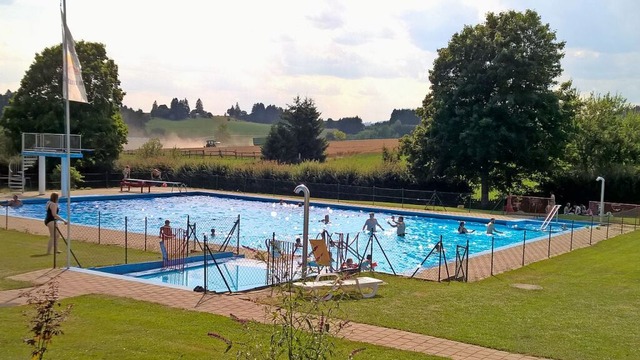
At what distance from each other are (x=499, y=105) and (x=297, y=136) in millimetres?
36647

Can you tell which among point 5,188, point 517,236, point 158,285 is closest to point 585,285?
point 158,285

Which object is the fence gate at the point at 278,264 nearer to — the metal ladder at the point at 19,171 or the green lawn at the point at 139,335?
the green lawn at the point at 139,335

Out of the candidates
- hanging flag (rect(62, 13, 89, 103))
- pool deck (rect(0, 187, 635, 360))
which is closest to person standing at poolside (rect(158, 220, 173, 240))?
pool deck (rect(0, 187, 635, 360))

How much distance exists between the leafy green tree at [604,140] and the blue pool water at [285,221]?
11.0 metres

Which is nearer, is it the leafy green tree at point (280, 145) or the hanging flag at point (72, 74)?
the hanging flag at point (72, 74)

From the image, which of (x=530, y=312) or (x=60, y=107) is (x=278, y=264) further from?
(x=60, y=107)

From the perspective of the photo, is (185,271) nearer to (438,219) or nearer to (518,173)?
(438,219)

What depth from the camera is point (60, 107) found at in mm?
44906

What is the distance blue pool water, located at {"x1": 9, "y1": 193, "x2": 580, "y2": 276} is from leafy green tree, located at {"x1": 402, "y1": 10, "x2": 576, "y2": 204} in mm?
5681

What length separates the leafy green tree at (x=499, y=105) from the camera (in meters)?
37.5

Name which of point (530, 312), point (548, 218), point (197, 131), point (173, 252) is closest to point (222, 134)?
point (197, 131)

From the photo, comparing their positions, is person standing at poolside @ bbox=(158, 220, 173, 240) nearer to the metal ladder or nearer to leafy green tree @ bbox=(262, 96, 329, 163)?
the metal ladder

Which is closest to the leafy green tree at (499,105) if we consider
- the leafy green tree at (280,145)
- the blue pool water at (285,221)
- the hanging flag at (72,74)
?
the blue pool water at (285,221)

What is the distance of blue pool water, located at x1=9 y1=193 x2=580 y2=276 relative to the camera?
27.9 metres
